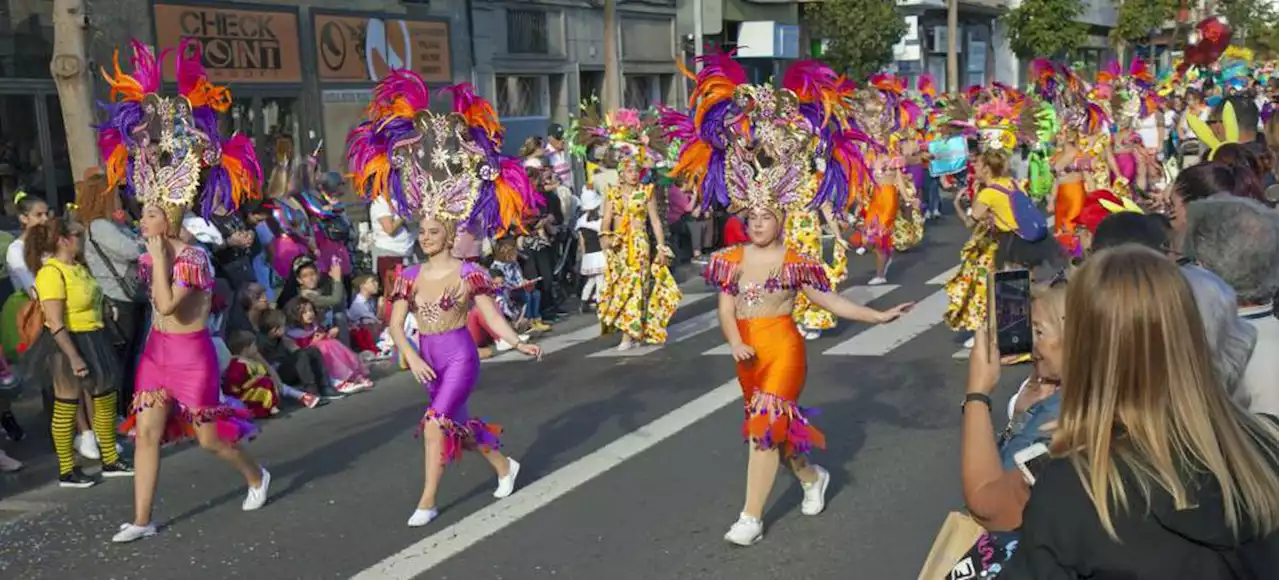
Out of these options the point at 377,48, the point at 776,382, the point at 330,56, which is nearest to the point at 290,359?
the point at 776,382

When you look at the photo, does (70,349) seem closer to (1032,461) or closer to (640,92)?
(1032,461)

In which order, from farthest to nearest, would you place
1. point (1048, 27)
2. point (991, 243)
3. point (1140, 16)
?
Answer: point (1140, 16) < point (1048, 27) < point (991, 243)

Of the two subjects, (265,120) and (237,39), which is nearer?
(237,39)

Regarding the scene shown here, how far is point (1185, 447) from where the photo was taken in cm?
249

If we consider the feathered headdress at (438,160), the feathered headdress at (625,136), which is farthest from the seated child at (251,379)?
the feathered headdress at (625,136)

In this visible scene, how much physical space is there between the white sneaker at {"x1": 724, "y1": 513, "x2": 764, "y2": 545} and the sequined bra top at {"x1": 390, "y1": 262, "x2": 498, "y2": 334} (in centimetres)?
181

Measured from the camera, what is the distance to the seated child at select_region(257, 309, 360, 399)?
1059 centimetres

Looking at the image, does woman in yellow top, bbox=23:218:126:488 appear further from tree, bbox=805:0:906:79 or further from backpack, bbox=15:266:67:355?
tree, bbox=805:0:906:79

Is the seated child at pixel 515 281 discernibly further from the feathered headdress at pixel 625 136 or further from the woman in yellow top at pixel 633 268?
the feathered headdress at pixel 625 136

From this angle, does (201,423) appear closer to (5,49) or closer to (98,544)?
(98,544)

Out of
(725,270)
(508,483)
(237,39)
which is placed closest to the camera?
(725,270)

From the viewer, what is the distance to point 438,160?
7.85 metres

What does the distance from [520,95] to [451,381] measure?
61.2 ft

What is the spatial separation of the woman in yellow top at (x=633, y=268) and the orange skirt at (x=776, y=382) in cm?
558
